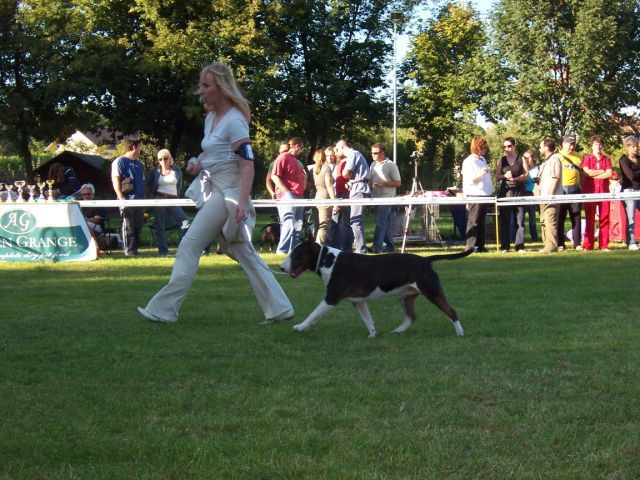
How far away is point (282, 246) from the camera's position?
1536 centimetres

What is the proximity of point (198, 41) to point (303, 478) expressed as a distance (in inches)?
1347

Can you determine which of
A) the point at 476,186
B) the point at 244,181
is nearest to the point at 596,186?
the point at 476,186

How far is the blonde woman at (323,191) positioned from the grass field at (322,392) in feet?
21.8

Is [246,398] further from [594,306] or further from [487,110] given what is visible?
[487,110]

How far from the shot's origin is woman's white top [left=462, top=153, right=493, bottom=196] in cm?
1540

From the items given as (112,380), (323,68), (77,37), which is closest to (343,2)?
(323,68)

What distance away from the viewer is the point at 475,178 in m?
15.4

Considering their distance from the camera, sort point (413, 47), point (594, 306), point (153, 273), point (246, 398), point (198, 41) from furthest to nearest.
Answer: point (413, 47) → point (198, 41) → point (153, 273) → point (594, 306) → point (246, 398)

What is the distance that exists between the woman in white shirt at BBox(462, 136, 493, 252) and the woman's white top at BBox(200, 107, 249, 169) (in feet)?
28.5

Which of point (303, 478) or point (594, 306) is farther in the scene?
point (594, 306)

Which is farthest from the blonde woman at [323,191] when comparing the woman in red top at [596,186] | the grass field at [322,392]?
the grass field at [322,392]

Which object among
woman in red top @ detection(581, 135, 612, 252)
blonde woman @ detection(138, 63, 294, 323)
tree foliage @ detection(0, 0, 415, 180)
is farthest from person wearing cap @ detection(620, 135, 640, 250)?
tree foliage @ detection(0, 0, 415, 180)

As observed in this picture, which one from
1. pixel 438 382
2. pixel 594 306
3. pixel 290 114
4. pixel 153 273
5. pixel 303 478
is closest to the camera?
pixel 303 478

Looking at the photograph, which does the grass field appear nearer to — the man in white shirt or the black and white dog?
the black and white dog
